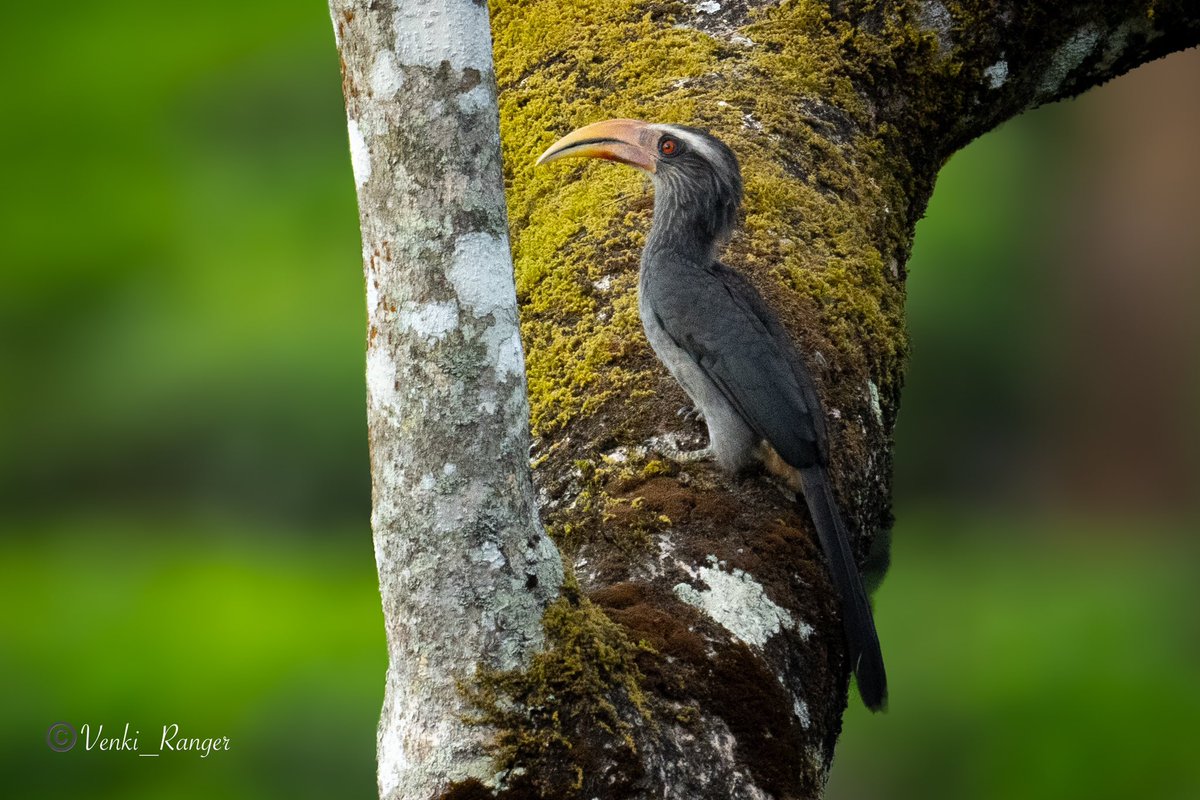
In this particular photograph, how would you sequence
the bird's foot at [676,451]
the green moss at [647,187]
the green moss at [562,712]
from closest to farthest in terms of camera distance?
the green moss at [562,712]
the bird's foot at [676,451]
the green moss at [647,187]

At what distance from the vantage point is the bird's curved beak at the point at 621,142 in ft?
12.8

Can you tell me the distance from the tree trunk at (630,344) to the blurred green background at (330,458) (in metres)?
5.58

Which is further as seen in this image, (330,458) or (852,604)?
(330,458)

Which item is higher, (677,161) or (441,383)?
(677,161)

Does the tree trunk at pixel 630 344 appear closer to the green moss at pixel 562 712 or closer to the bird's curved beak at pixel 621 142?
the green moss at pixel 562 712

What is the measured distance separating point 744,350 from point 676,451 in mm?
403

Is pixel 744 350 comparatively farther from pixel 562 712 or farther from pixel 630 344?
pixel 562 712

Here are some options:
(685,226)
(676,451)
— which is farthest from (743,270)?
(676,451)

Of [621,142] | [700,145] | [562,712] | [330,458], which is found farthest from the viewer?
[330,458]

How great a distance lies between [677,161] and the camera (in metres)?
3.95

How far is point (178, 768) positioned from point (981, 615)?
560 cm

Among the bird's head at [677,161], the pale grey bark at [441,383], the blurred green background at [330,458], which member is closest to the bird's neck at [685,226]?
the bird's head at [677,161]

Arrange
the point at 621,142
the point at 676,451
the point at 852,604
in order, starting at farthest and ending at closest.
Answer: the point at 621,142
the point at 676,451
the point at 852,604

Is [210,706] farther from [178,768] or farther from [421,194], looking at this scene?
[421,194]
